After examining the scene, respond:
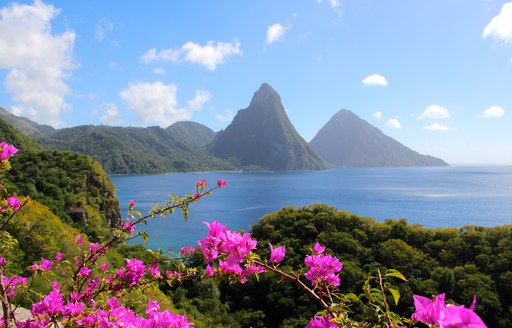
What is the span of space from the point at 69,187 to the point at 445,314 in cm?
3322

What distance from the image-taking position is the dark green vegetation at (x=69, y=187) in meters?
25.4

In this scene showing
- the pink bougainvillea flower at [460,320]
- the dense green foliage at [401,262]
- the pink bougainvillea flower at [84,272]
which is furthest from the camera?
the dense green foliage at [401,262]

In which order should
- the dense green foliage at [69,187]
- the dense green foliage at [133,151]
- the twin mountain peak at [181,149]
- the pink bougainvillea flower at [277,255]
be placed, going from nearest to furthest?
the pink bougainvillea flower at [277,255], the dense green foliage at [69,187], the dense green foliage at [133,151], the twin mountain peak at [181,149]

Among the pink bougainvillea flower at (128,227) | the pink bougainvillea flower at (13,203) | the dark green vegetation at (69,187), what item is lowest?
the dark green vegetation at (69,187)

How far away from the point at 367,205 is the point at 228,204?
21915mm

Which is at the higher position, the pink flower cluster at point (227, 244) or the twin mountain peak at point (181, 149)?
the twin mountain peak at point (181, 149)

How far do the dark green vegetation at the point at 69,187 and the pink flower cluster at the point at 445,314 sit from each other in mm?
25124

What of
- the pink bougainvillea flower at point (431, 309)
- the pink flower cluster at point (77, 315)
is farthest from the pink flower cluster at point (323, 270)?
the pink bougainvillea flower at point (431, 309)

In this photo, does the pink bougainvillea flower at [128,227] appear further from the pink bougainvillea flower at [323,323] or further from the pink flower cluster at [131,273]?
the pink bougainvillea flower at [323,323]

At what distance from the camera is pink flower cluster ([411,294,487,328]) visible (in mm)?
766

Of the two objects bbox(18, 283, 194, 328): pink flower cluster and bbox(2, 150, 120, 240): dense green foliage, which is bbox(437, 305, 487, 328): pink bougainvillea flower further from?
bbox(2, 150, 120, 240): dense green foliage

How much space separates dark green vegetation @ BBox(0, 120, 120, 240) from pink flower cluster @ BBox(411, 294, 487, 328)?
989 inches

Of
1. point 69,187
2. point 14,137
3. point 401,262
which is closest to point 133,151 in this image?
point 14,137

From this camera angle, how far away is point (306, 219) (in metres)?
21.4
